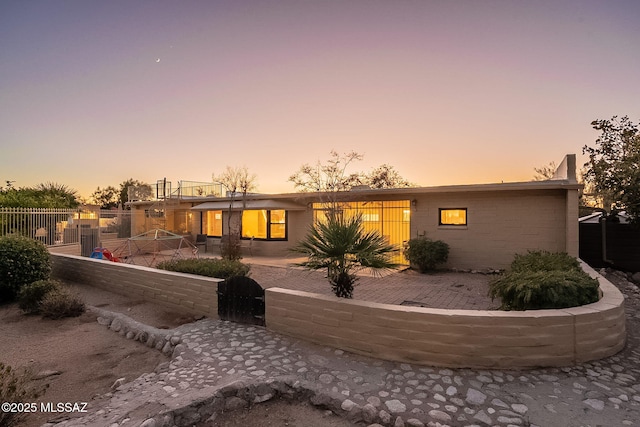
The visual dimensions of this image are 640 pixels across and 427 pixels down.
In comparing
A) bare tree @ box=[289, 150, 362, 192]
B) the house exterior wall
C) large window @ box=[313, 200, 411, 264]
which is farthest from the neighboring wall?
bare tree @ box=[289, 150, 362, 192]

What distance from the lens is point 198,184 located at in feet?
73.3

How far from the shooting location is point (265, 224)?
15852 millimetres

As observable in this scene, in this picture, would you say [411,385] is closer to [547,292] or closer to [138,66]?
[547,292]

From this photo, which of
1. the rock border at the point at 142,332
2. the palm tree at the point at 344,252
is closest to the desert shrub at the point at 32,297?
the rock border at the point at 142,332

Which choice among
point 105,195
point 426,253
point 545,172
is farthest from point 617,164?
point 105,195

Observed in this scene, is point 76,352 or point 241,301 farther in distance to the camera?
point 241,301

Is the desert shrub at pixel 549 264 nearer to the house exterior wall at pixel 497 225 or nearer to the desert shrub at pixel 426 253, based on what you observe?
the house exterior wall at pixel 497 225

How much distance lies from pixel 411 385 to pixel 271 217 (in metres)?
12.9

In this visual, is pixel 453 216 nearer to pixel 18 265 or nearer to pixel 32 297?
pixel 32 297

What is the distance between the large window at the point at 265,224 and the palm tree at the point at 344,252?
34.6ft

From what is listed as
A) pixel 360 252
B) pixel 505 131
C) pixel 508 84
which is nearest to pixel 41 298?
pixel 360 252

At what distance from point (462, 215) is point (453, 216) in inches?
11.9

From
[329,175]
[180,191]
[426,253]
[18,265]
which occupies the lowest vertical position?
[426,253]

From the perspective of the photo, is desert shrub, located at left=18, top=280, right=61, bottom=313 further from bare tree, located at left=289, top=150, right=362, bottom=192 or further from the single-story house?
bare tree, located at left=289, top=150, right=362, bottom=192
